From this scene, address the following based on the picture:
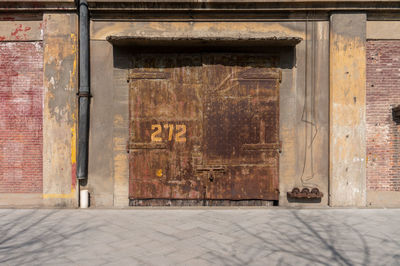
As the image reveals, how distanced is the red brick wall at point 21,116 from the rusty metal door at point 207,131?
2.43 meters

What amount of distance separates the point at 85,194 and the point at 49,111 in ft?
7.49

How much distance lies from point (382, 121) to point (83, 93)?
7.61 m

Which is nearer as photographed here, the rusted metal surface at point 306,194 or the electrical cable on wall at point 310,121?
the rusted metal surface at point 306,194

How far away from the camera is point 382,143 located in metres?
6.73

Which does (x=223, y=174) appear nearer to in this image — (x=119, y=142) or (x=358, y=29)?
(x=119, y=142)

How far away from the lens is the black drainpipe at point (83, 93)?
6.56m

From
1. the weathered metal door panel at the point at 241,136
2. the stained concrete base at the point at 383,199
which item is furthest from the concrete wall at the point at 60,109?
the stained concrete base at the point at 383,199

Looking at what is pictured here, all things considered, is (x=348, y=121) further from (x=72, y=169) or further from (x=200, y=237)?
A: (x=72, y=169)

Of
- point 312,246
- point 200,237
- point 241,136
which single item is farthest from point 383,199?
point 200,237

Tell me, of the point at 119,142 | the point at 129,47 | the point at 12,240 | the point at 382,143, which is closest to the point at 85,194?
the point at 119,142

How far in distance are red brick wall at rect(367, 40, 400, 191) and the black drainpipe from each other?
717 cm

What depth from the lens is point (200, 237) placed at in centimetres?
468

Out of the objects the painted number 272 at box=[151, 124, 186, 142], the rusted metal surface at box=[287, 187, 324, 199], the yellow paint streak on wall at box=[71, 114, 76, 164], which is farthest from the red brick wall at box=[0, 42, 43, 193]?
the rusted metal surface at box=[287, 187, 324, 199]

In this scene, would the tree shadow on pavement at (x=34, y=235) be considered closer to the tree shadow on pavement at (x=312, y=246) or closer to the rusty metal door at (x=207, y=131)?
the rusty metal door at (x=207, y=131)
